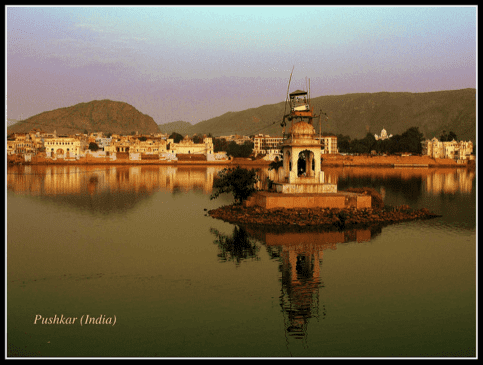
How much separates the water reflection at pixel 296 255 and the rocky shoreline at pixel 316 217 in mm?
861

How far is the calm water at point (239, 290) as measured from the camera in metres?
10.0

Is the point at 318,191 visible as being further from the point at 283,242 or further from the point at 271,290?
the point at 271,290

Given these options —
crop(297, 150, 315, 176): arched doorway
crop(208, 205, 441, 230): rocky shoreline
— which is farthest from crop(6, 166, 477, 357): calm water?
crop(297, 150, 315, 176): arched doorway

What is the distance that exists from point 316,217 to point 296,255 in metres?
5.70

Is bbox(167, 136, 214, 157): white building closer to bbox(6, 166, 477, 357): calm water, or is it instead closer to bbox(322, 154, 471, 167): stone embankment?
bbox(322, 154, 471, 167): stone embankment

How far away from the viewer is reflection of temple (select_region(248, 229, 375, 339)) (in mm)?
11273

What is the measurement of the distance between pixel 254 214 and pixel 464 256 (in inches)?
368

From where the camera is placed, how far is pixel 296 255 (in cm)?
1653

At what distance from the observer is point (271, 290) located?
13.0m

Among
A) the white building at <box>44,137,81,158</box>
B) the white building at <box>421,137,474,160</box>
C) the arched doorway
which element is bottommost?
the arched doorway

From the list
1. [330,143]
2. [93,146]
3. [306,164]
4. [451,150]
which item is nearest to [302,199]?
[306,164]

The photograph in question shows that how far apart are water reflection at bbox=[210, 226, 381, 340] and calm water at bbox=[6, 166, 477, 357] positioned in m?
0.04

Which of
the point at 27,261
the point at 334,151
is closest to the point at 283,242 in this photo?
the point at 27,261

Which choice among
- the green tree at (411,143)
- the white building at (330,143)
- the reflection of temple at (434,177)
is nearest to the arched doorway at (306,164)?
the reflection of temple at (434,177)
